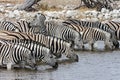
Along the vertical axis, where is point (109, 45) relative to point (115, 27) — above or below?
below

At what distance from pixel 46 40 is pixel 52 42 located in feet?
0.71

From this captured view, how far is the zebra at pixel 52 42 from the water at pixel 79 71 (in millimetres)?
206

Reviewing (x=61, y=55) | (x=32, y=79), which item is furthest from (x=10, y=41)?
(x=32, y=79)

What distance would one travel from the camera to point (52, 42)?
1622 centimetres

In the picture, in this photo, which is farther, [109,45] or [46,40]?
[109,45]

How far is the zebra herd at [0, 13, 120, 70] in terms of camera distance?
47.9ft

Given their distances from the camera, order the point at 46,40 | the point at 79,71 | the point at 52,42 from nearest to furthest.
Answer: the point at 79,71 < the point at 52,42 < the point at 46,40

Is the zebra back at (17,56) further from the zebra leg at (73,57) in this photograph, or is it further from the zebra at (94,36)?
the zebra at (94,36)

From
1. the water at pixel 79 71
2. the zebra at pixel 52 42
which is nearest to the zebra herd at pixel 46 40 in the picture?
the zebra at pixel 52 42

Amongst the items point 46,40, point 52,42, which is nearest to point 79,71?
point 52,42

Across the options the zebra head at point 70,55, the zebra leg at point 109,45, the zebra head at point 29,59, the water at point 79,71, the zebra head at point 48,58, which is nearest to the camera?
the water at point 79,71

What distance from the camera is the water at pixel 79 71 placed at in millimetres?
13781

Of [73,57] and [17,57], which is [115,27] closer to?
[73,57]

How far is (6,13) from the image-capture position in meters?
23.8
